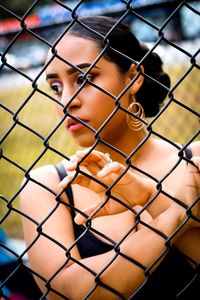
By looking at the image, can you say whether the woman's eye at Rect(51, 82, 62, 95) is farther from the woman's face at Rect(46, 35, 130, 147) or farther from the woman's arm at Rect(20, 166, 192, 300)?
the woman's arm at Rect(20, 166, 192, 300)

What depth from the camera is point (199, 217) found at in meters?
1.67

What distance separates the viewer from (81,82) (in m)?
1.90

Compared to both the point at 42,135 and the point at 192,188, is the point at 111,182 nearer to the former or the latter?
the point at 192,188

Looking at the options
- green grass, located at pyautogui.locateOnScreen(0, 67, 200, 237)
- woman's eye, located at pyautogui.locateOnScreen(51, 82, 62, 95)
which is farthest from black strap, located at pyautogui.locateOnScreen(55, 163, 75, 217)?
green grass, located at pyautogui.locateOnScreen(0, 67, 200, 237)

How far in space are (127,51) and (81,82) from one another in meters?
0.40

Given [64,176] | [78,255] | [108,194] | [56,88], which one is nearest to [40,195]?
[64,176]

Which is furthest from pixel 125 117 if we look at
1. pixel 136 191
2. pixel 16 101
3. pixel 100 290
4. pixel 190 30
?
pixel 16 101

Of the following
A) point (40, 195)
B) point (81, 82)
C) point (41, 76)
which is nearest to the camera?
point (81, 82)

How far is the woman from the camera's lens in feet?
5.25

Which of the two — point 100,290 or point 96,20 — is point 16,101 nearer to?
point 96,20

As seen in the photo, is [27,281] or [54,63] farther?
[27,281]

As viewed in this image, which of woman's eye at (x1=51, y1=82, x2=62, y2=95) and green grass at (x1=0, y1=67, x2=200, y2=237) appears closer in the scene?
woman's eye at (x1=51, y1=82, x2=62, y2=95)

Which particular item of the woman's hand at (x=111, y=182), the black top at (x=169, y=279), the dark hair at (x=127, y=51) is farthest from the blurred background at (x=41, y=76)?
the black top at (x=169, y=279)

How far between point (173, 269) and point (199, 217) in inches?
13.2
